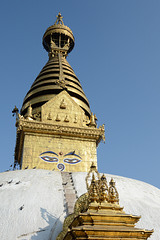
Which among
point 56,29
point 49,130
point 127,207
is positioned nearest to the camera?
point 127,207

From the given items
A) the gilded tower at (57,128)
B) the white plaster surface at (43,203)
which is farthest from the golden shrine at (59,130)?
the white plaster surface at (43,203)

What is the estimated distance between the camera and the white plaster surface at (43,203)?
249 inches

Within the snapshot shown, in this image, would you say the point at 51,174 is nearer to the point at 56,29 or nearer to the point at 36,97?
the point at 36,97

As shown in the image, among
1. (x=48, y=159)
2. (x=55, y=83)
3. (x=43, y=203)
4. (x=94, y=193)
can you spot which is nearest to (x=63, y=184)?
(x=43, y=203)

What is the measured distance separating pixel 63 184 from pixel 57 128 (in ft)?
18.5

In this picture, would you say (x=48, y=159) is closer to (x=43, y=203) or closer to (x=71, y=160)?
(x=71, y=160)

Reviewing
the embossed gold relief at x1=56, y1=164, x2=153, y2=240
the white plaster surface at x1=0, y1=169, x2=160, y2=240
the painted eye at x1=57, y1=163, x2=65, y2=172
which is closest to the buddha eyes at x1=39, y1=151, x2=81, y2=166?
the painted eye at x1=57, y1=163, x2=65, y2=172

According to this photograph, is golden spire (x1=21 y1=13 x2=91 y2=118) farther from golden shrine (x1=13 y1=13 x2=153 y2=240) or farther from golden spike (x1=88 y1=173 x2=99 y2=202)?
golden spike (x1=88 y1=173 x2=99 y2=202)

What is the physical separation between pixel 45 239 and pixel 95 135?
9136 mm

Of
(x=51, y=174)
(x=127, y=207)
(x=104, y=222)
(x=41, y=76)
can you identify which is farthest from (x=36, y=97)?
(x=104, y=222)

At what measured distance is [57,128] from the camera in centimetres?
1438

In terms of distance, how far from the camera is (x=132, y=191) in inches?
362

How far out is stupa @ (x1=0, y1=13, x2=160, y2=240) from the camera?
5.02 m

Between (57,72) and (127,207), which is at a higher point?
(57,72)
